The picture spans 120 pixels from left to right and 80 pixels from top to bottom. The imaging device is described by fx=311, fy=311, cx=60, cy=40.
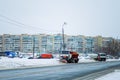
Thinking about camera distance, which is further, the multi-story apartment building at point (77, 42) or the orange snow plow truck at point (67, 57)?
the multi-story apartment building at point (77, 42)

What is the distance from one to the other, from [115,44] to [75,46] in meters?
40.8

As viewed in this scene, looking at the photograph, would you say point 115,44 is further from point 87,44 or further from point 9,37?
point 9,37

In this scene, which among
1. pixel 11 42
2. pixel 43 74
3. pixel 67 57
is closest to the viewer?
pixel 43 74

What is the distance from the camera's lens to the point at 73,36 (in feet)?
631

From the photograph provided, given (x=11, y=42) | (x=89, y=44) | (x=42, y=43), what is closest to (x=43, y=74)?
(x=11, y=42)

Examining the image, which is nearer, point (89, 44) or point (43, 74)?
point (43, 74)

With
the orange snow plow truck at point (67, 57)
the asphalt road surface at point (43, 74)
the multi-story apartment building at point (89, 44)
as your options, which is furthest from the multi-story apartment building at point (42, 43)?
the asphalt road surface at point (43, 74)

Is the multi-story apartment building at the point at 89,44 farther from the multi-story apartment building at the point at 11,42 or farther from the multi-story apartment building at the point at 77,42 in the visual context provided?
the multi-story apartment building at the point at 11,42

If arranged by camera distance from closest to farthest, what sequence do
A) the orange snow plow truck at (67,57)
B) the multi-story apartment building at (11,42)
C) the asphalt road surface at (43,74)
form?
the asphalt road surface at (43,74) → the orange snow plow truck at (67,57) → the multi-story apartment building at (11,42)

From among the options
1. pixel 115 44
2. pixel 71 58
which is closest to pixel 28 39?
pixel 115 44

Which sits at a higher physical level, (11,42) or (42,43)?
(11,42)

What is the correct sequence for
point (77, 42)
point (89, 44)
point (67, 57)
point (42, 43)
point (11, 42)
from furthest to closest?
point (89, 44) → point (77, 42) → point (42, 43) → point (11, 42) → point (67, 57)

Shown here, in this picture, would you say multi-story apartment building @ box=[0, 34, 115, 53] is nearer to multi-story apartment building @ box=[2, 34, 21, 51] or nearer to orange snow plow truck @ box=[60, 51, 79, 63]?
multi-story apartment building @ box=[2, 34, 21, 51]

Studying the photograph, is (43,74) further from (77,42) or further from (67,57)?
(77,42)
